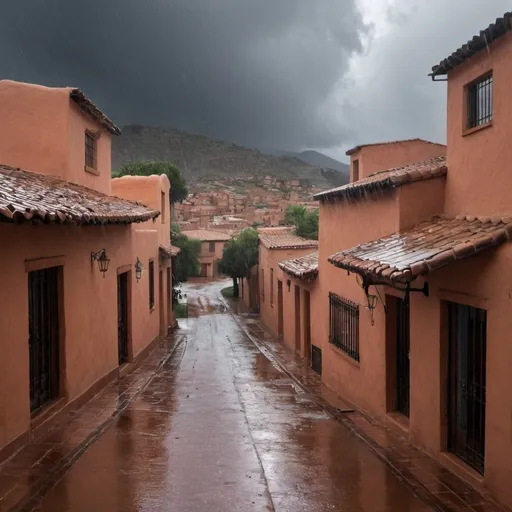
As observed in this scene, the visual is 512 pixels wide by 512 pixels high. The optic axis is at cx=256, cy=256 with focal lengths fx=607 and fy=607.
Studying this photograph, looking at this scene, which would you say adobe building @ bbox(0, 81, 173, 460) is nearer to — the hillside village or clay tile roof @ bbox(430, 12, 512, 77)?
the hillside village

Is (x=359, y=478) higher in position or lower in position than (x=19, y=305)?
lower

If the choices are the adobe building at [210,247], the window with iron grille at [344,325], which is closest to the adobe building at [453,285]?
the window with iron grille at [344,325]

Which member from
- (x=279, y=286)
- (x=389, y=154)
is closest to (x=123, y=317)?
(x=389, y=154)

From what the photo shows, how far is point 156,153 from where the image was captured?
15925cm

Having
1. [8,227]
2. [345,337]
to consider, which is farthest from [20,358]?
[345,337]

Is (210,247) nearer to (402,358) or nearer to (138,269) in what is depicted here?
(138,269)

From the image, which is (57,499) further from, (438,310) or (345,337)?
(345,337)

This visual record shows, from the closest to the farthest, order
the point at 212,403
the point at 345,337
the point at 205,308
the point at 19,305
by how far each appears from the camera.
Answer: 1. the point at 19,305
2. the point at 212,403
3. the point at 345,337
4. the point at 205,308

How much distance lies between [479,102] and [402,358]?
164 inches

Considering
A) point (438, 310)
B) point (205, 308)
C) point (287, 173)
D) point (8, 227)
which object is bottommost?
point (205, 308)

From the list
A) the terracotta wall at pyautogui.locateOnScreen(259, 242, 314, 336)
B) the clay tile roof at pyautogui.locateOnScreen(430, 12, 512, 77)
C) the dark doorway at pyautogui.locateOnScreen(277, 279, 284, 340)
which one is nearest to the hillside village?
the clay tile roof at pyautogui.locateOnScreen(430, 12, 512, 77)

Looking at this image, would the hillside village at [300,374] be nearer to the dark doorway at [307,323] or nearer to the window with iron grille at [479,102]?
the window with iron grille at [479,102]

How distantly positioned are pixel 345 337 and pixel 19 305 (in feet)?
23.6

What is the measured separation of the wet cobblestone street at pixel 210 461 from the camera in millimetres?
6289
